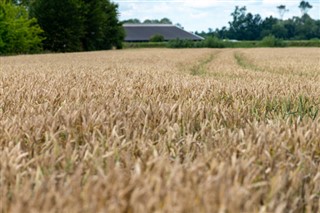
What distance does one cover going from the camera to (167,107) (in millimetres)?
2873

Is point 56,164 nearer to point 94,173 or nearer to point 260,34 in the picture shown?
point 94,173

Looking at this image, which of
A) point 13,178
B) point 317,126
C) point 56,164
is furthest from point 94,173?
point 317,126

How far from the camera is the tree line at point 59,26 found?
41500 millimetres

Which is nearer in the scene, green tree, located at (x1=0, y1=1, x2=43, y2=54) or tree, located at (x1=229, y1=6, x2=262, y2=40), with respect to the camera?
green tree, located at (x1=0, y1=1, x2=43, y2=54)

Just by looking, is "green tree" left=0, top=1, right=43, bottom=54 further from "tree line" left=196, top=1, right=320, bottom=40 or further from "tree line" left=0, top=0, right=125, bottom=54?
"tree line" left=196, top=1, right=320, bottom=40

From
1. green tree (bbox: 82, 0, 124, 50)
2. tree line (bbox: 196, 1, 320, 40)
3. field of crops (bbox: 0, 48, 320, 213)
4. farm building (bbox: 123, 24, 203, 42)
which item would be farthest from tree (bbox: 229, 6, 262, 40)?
field of crops (bbox: 0, 48, 320, 213)

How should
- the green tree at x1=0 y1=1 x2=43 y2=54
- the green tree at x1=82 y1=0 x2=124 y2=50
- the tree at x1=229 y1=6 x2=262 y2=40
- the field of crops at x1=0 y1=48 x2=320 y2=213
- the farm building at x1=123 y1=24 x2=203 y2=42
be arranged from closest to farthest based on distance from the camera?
the field of crops at x1=0 y1=48 x2=320 y2=213 → the green tree at x1=0 y1=1 x2=43 y2=54 → the green tree at x1=82 y1=0 x2=124 y2=50 → the farm building at x1=123 y1=24 x2=203 y2=42 → the tree at x1=229 y1=6 x2=262 y2=40

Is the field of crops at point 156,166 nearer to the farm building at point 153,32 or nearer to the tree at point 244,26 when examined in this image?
the farm building at point 153,32

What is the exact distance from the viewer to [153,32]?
98.8 meters

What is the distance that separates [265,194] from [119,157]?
0.61 meters

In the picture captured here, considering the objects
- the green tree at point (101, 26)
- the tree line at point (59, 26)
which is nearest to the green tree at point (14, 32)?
the tree line at point (59, 26)

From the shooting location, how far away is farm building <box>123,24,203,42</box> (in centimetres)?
9564

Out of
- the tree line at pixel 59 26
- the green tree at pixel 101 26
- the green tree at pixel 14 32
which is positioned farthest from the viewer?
the green tree at pixel 101 26

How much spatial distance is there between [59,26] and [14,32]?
695 centimetres
